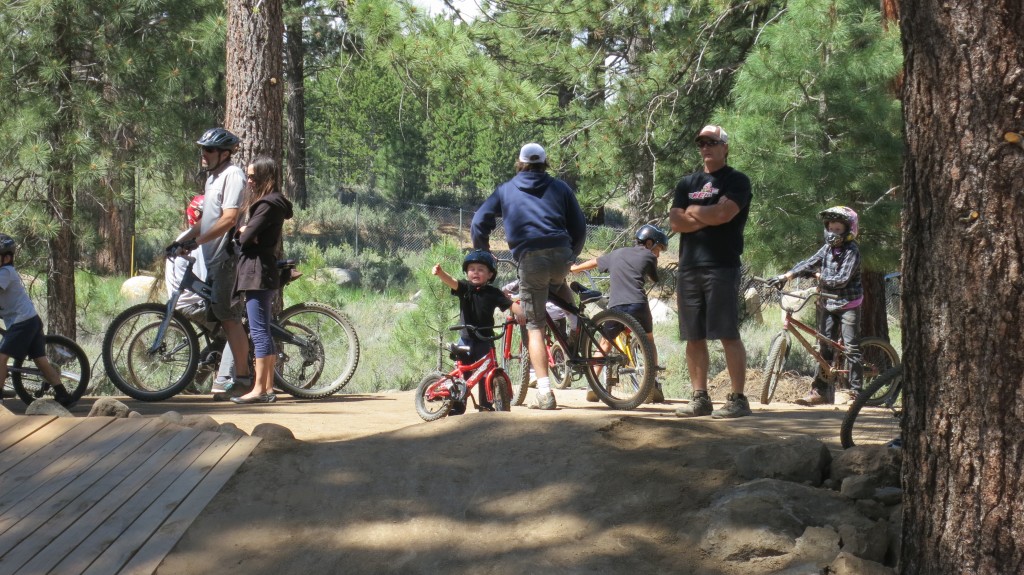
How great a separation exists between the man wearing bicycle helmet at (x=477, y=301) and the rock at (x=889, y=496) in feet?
9.74

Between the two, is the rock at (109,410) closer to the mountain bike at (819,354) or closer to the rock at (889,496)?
the rock at (889,496)

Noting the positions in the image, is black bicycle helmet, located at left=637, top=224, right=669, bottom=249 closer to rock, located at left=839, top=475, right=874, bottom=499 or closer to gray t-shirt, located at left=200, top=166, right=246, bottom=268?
gray t-shirt, located at left=200, top=166, right=246, bottom=268

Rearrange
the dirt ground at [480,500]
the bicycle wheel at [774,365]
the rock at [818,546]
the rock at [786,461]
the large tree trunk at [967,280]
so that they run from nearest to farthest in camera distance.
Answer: the large tree trunk at [967,280]
the rock at [818,546]
the dirt ground at [480,500]
the rock at [786,461]
the bicycle wheel at [774,365]

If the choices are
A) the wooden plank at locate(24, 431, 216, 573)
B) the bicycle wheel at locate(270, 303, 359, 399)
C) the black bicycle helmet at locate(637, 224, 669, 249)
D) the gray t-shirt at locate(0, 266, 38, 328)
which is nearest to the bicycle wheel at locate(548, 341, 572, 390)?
the black bicycle helmet at locate(637, 224, 669, 249)

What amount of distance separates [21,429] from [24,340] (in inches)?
82.8

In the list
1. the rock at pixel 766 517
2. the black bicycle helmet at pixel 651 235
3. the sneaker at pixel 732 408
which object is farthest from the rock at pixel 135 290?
the rock at pixel 766 517

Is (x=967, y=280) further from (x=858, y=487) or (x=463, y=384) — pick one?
(x=463, y=384)

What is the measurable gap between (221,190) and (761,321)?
1421 cm

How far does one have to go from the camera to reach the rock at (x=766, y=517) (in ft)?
→ 11.8

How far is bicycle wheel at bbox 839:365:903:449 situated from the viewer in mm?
5090

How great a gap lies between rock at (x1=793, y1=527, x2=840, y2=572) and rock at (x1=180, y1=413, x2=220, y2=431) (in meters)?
3.07

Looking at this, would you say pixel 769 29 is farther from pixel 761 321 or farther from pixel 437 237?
pixel 437 237

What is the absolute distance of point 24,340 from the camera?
7180 millimetres

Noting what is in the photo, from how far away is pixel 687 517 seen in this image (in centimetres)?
390
